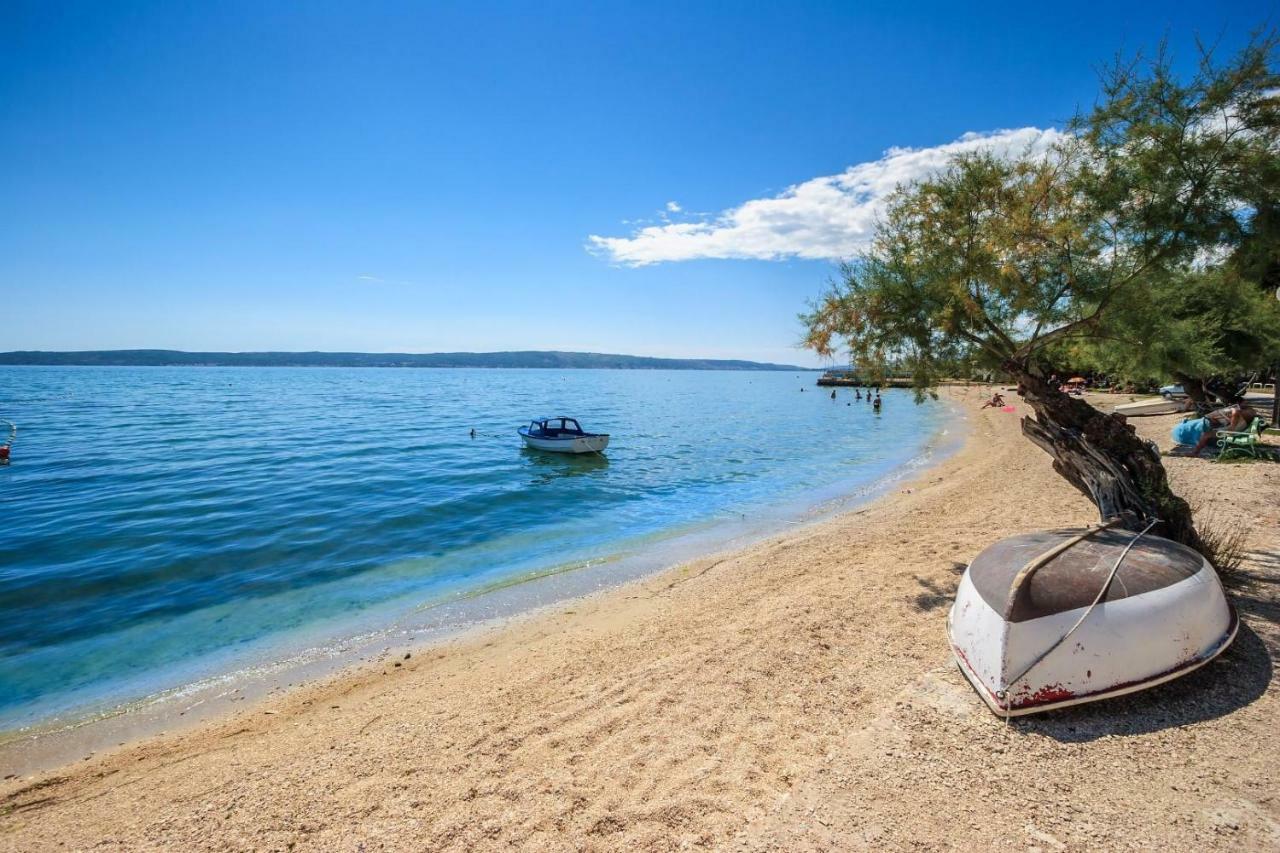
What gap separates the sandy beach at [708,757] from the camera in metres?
4.10

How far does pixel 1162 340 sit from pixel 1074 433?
217 centimetres

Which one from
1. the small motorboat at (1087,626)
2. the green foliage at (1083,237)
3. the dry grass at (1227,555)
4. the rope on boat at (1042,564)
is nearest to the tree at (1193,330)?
the green foliage at (1083,237)

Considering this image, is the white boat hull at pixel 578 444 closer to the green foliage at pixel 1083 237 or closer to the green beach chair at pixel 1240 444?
the green foliage at pixel 1083 237

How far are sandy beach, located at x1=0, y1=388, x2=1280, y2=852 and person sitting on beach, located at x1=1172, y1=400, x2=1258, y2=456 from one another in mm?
12374

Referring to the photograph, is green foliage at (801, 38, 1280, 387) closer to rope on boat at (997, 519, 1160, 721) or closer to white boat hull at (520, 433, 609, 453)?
rope on boat at (997, 519, 1160, 721)

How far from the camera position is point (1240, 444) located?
1642 cm

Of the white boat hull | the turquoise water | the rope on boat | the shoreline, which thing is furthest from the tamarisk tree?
the white boat hull

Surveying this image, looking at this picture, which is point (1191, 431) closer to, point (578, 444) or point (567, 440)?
point (578, 444)

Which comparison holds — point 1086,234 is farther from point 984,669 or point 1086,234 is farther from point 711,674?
point 711,674

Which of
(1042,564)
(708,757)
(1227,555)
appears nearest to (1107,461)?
(1227,555)

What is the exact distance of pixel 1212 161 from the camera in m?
7.27

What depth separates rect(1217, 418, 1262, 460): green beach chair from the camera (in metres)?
Answer: 16.2

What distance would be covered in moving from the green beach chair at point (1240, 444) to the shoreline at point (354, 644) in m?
12.4

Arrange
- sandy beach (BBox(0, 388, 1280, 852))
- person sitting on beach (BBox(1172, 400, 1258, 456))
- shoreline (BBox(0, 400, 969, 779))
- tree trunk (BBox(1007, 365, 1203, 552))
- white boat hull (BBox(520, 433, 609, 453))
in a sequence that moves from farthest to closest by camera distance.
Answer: white boat hull (BBox(520, 433, 609, 453)) < person sitting on beach (BBox(1172, 400, 1258, 456)) < tree trunk (BBox(1007, 365, 1203, 552)) < shoreline (BBox(0, 400, 969, 779)) < sandy beach (BBox(0, 388, 1280, 852))
